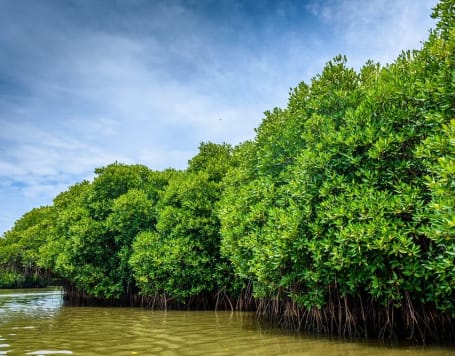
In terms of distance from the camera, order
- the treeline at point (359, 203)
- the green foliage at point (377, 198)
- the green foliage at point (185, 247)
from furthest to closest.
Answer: the green foliage at point (185, 247) < the treeline at point (359, 203) < the green foliage at point (377, 198)

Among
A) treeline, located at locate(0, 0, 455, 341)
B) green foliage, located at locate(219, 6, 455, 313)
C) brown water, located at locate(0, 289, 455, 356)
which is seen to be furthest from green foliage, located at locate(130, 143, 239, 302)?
green foliage, located at locate(219, 6, 455, 313)

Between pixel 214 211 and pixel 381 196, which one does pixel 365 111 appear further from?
pixel 214 211

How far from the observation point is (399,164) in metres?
6.09

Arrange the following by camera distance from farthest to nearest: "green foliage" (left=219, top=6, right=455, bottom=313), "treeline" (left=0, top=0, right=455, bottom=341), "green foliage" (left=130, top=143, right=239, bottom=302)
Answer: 1. "green foliage" (left=130, top=143, right=239, bottom=302)
2. "treeline" (left=0, top=0, right=455, bottom=341)
3. "green foliage" (left=219, top=6, right=455, bottom=313)

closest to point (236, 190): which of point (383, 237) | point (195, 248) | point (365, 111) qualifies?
point (195, 248)

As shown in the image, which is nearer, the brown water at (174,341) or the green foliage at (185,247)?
the brown water at (174,341)

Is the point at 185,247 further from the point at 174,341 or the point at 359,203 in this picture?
the point at 359,203

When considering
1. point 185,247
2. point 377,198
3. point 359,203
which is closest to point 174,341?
point 359,203

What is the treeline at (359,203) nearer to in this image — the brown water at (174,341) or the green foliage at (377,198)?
the green foliage at (377,198)

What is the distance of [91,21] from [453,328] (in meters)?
11.4

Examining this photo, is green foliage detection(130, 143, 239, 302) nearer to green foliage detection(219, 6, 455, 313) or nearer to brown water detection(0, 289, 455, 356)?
brown water detection(0, 289, 455, 356)

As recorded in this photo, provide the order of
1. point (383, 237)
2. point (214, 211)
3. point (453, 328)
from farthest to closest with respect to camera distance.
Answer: point (214, 211) < point (453, 328) < point (383, 237)

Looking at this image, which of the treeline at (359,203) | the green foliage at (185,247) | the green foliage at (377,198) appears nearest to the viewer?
the green foliage at (377,198)

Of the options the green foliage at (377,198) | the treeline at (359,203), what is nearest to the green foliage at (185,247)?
the treeline at (359,203)
